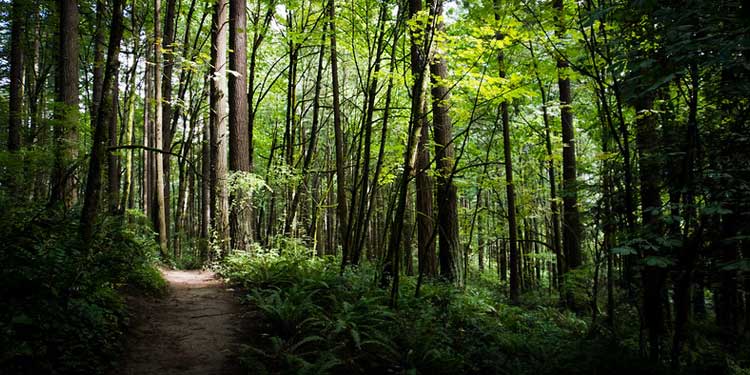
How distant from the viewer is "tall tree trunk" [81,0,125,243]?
17.1 ft

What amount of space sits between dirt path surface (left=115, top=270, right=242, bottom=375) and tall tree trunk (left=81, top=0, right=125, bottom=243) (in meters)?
1.43

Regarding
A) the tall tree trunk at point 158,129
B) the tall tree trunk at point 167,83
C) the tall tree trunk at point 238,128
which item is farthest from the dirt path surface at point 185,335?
the tall tree trunk at point 158,129

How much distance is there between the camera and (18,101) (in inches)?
519

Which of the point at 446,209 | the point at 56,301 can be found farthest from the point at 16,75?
the point at 446,209

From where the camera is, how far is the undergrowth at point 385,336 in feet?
14.9

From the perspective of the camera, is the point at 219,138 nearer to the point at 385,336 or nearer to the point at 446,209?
the point at 446,209

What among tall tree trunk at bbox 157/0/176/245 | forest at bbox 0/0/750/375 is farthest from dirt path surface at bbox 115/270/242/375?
tall tree trunk at bbox 157/0/176/245

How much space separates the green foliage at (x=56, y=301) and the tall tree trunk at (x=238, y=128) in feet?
13.5

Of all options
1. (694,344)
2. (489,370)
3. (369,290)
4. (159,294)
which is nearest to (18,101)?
(159,294)

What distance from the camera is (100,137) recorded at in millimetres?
5262

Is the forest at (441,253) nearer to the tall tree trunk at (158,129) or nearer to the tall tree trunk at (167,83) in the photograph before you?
the tall tree trunk at (158,129)

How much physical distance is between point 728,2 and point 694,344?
492cm

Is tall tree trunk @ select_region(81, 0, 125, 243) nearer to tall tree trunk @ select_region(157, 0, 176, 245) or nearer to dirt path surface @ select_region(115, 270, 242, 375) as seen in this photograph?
dirt path surface @ select_region(115, 270, 242, 375)

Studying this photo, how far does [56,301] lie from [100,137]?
7.37 ft
